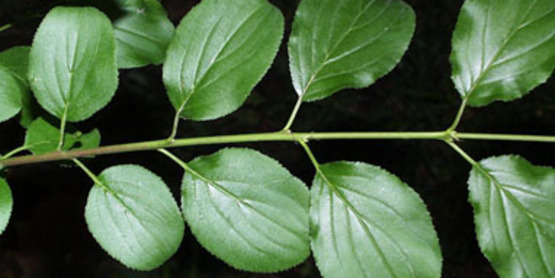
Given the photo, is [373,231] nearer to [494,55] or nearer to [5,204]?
[494,55]

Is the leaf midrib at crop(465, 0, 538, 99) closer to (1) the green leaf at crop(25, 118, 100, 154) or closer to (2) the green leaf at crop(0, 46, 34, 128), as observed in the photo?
(1) the green leaf at crop(25, 118, 100, 154)

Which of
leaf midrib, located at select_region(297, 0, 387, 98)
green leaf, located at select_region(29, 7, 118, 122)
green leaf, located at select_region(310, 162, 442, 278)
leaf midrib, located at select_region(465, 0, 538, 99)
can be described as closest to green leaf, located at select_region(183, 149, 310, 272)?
green leaf, located at select_region(310, 162, 442, 278)

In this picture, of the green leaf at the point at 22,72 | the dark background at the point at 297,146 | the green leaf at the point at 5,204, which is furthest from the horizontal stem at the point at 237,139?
the dark background at the point at 297,146

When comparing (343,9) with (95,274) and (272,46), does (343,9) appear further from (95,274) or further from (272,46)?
(95,274)

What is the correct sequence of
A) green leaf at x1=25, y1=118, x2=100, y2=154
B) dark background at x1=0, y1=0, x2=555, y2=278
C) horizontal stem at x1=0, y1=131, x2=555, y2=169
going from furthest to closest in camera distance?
dark background at x1=0, y1=0, x2=555, y2=278, green leaf at x1=25, y1=118, x2=100, y2=154, horizontal stem at x1=0, y1=131, x2=555, y2=169

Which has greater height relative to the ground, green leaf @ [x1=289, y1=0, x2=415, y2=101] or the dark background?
green leaf @ [x1=289, y1=0, x2=415, y2=101]

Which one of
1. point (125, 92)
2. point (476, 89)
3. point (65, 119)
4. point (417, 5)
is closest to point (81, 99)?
point (65, 119)

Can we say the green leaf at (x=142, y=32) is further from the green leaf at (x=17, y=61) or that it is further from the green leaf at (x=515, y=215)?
the green leaf at (x=515, y=215)
